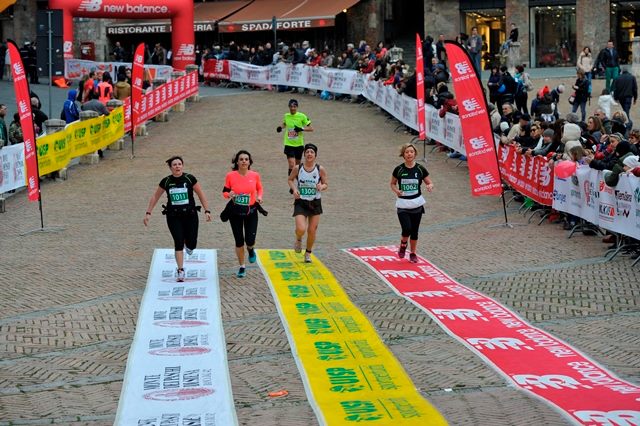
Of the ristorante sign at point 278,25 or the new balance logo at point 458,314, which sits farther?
the ristorante sign at point 278,25

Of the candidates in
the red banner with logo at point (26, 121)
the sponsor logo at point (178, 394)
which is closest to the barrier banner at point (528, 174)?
the red banner with logo at point (26, 121)

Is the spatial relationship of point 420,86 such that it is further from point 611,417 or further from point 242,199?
point 611,417

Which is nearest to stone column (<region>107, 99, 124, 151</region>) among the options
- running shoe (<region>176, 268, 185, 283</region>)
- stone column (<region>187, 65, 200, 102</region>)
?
stone column (<region>187, 65, 200, 102</region>)

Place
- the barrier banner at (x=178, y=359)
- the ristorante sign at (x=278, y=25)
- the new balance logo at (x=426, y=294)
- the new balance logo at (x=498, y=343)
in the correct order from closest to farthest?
the barrier banner at (x=178, y=359) → the new balance logo at (x=498, y=343) → the new balance logo at (x=426, y=294) → the ristorante sign at (x=278, y=25)

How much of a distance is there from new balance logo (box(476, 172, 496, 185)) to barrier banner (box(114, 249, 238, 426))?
5.73m

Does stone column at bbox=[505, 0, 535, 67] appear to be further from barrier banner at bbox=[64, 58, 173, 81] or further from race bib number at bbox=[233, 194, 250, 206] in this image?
race bib number at bbox=[233, 194, 250, 206]

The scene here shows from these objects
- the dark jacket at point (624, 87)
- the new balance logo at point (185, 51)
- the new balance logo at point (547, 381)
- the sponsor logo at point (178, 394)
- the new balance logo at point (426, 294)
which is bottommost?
the new balance logo at point (547, 381)

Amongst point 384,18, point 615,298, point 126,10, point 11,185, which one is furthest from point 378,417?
point 384,18

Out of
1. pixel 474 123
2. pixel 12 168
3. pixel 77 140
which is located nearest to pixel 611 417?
pixel 474 123

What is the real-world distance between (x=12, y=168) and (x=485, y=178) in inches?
362

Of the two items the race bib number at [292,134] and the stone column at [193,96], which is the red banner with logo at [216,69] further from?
the race bib number at [292,134]

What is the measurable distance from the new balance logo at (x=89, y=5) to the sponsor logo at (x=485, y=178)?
27.1 meters

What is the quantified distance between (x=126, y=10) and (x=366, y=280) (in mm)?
31598

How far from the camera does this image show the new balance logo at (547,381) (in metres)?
10.9
